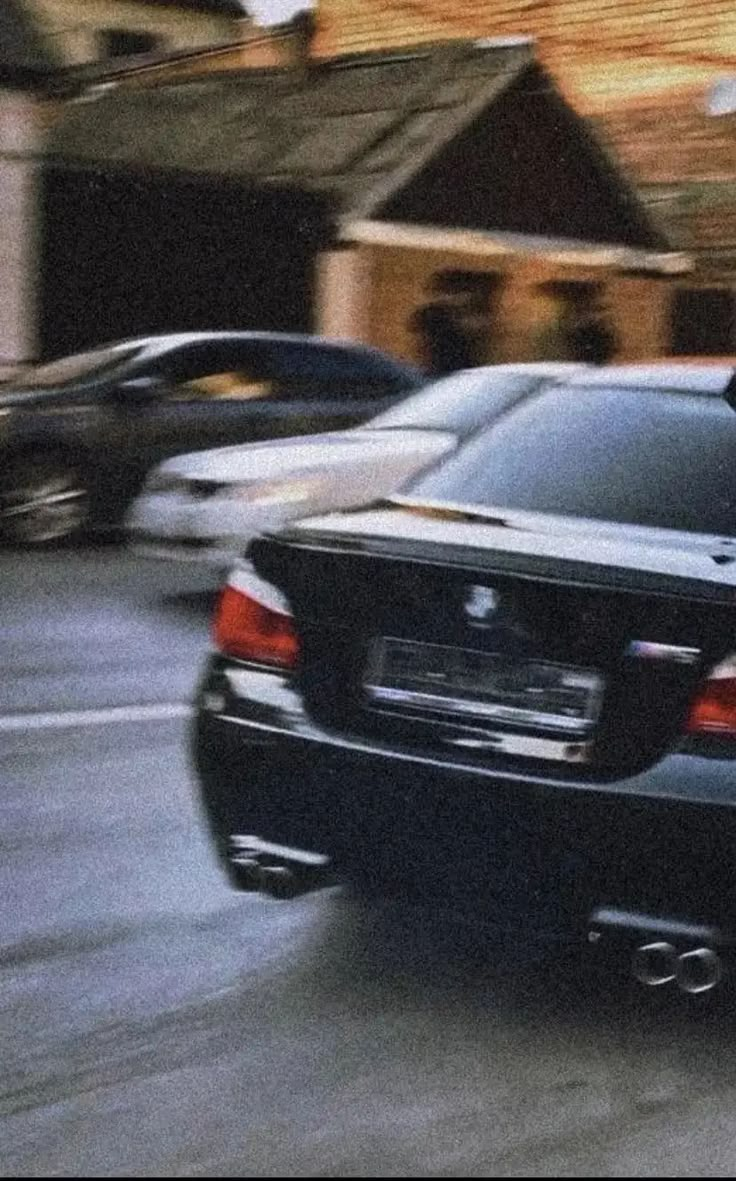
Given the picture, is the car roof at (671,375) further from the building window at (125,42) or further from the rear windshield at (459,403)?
the building window at (125,42)

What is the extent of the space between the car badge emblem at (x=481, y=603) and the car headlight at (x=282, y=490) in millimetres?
6674

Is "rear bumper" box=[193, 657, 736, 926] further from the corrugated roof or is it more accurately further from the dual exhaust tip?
the corrugated roof

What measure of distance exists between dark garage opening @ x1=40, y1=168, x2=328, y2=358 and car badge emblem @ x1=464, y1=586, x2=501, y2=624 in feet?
55.2

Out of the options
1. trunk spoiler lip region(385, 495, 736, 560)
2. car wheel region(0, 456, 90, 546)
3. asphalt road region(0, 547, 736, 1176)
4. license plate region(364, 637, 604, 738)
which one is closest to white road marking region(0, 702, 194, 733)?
asphalt road region(0, 547, 736, 1176)

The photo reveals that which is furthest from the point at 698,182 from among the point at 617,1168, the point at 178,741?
the point at 617,1168

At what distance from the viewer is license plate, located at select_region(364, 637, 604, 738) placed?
453 centimetres

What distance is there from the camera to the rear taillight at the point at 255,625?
4.92 m

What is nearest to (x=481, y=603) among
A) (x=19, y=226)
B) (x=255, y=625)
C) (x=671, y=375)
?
(x=255, y=625)

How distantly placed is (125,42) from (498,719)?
→ 2835cm

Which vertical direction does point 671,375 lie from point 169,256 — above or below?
above

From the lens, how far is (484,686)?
4.65m

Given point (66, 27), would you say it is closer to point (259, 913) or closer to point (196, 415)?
point (196, 415)

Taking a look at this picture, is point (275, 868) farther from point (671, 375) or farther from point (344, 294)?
point (344, 294)

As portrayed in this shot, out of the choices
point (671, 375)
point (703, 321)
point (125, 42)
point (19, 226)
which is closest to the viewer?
point (671, 375)
